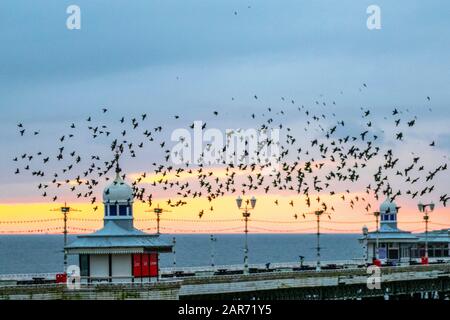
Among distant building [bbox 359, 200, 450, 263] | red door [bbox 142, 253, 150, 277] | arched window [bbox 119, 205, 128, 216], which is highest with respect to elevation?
arched window [bbox 119, 205, 128, 216]

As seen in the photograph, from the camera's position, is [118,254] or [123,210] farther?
[123,210]

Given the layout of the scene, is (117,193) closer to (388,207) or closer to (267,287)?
(267,287)

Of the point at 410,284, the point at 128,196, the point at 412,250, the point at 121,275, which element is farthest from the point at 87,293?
the point at 412,250

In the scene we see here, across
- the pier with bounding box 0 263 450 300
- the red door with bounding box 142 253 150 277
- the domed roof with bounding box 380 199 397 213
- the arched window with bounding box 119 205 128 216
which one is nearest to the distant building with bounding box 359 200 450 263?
the domed roof with bounding box 380 199 397 213

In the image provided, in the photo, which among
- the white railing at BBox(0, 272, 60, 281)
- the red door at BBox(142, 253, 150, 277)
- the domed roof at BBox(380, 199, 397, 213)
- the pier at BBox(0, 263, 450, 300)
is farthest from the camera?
the domed roof at BBox(380, 199, 397, 213)

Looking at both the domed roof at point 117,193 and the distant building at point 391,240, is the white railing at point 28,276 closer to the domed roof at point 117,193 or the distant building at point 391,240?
the domed roof at point 117,193

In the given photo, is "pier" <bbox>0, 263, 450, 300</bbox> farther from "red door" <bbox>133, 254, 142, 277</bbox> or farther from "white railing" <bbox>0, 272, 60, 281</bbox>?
"red door" <bbox>133, 254, 142, 277</bbox>

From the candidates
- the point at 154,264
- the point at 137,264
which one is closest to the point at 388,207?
the point at 154,264

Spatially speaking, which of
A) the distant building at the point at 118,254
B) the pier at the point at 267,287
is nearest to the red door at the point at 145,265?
the distant building at the point at 118,254

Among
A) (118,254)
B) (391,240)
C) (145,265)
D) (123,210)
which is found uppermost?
(123,210)

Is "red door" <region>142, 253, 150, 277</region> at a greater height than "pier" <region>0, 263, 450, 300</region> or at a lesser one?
greater

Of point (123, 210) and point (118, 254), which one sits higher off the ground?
point (123, 210)
